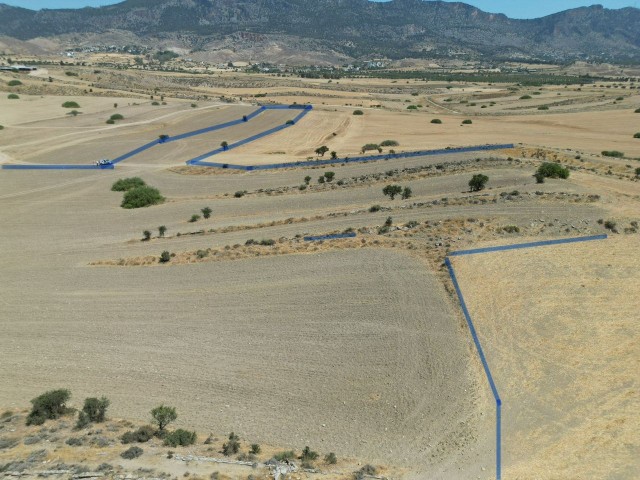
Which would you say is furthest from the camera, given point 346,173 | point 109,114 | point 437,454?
point 109,114

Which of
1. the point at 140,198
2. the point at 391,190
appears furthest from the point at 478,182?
the point at 140,198

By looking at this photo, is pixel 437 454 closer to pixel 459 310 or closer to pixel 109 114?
pixel 459 310

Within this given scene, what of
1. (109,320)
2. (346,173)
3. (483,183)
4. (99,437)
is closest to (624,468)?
(99,437)

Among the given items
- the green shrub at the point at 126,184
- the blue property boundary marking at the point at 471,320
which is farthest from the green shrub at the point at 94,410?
the green shrub at the point at 126,184

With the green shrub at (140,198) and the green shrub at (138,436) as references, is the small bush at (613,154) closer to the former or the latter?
the green shrub at (140,198)

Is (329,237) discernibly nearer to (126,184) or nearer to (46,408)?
(46,408)

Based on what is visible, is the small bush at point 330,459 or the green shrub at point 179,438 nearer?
the small bush at point 330,459

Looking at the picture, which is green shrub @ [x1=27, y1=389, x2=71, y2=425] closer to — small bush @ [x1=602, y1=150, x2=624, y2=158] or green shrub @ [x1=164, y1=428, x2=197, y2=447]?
green shrub @ [x1=164, y1=428, x2=197, y2=447]
